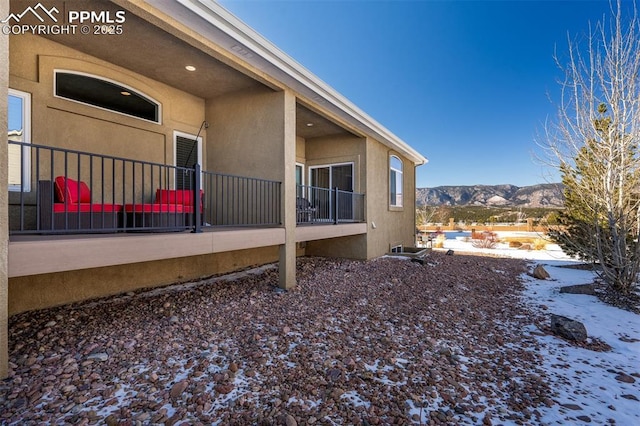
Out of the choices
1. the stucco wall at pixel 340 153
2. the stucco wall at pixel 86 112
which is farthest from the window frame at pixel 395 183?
the stucco wall at pixel 86 112

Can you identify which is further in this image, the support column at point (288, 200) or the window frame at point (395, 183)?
the window frame at point (395, 183)

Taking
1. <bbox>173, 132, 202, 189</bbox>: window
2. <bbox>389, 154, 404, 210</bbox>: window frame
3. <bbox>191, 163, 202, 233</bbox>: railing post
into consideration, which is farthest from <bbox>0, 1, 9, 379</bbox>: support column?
<bbox>389, 154, 404, 210</bbox>: window frame

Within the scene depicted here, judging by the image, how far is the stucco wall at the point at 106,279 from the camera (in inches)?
165

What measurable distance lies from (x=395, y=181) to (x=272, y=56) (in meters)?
7.68

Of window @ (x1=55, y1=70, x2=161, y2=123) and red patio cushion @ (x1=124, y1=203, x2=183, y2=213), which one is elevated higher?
window @ (x1=55, y1=70, x2=161, y2=123)

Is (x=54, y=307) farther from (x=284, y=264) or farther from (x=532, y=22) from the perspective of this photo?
(x=532, y=22)

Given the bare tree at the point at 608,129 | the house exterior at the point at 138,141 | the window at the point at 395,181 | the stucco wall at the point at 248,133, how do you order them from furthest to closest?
the window at the point at 395,181 → the stucco wall at the point at 248,133 → the bare tree at the point at 608,129 → the house exterior at the point at 138,141

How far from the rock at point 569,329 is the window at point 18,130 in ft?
26.5

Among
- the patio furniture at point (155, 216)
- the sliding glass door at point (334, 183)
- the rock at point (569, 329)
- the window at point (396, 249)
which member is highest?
the sliding glass door at point (334, 183)

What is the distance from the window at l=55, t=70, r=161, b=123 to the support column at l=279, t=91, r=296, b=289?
272 cm

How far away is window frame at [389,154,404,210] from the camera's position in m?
10.8

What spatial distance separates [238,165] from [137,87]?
2344 millimetres

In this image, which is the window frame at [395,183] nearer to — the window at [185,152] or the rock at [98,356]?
the window at [185,152]

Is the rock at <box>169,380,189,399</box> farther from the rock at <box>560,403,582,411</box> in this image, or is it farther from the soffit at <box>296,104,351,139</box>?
the soffit at <box>296,104,351,139</box>
